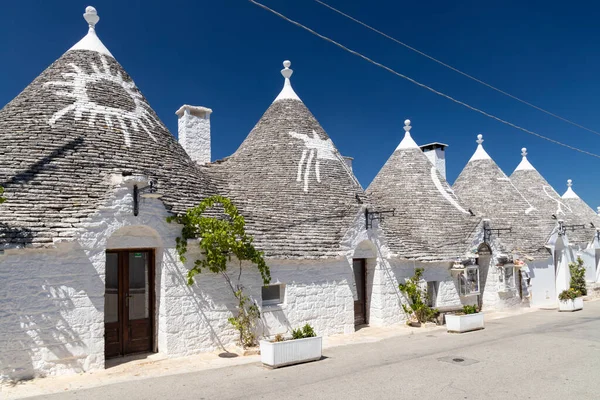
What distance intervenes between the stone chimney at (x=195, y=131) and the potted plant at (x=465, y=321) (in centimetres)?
889

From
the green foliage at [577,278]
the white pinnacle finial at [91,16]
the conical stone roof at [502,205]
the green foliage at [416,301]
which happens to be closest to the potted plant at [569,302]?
the conical stone roof at [502,205]

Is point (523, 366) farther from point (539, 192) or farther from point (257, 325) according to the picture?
point (539, 192)

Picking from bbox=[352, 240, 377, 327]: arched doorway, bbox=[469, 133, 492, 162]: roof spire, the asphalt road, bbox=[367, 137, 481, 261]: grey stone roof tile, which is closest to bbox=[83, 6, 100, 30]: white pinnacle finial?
the asphalt road

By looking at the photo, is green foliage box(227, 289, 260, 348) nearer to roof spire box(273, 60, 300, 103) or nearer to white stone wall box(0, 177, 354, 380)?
white stone wall box(0, 177, 354, 380)

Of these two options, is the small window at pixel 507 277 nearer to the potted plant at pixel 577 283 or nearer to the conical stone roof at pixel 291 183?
the potted plant at pixel 577 283

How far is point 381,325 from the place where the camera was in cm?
1337

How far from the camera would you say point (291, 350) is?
8.99 meters

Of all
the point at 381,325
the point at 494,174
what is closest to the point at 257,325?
the point at 381,325

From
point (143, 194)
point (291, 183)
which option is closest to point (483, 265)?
point (291, 183)

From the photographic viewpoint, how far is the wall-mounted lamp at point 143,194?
29.5ft

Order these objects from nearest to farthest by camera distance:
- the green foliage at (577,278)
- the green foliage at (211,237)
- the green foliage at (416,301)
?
the green foliage at (211,237) < the green foliage at (416,301) < the green foliage at (577,278)

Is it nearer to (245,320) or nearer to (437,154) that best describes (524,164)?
(437,154)

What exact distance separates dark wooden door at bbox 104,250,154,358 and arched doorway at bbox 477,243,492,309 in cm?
1199

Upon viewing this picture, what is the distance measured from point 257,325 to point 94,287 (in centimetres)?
384
